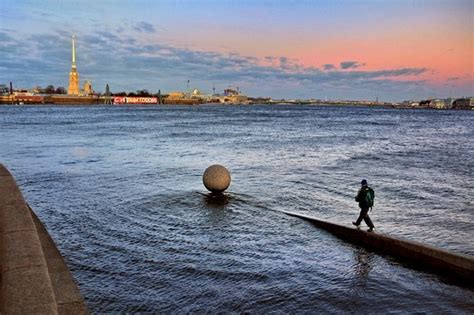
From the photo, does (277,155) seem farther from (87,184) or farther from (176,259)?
(176,259)

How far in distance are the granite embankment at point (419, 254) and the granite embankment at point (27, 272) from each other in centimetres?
699

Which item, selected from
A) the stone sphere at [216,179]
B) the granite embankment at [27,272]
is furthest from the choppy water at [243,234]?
the granite embankment at [27,272]

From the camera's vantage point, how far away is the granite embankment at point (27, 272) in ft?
13.5

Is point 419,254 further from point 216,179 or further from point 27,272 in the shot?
point 27,272

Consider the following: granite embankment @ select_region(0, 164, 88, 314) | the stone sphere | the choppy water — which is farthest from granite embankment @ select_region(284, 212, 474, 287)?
granite embankment @ select_region(0, 164, 88, 314)

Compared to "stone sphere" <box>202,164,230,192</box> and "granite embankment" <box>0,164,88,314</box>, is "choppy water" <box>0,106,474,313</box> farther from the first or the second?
"granite embankment" <box>0,164,88,314</box>

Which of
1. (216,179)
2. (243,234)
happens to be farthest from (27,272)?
(216,179)

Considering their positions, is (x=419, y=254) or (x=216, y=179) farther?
(x=216, y=179)

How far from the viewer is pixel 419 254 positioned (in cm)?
982

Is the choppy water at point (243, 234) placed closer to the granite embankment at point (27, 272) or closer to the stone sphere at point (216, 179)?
the stone sphere at point (216, 179)

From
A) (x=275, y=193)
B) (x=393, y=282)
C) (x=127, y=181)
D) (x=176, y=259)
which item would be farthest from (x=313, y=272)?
(x=127, y=181)

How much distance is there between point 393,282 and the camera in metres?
8.88

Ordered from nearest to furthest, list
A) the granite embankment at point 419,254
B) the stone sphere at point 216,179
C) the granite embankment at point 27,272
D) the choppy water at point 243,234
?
the granite embankment at point 27,272 < the choppy water at point 243,234 < the granite embankment at point 419,254 < the stone sphere at point 216,179

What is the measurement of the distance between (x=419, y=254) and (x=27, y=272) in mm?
7860
